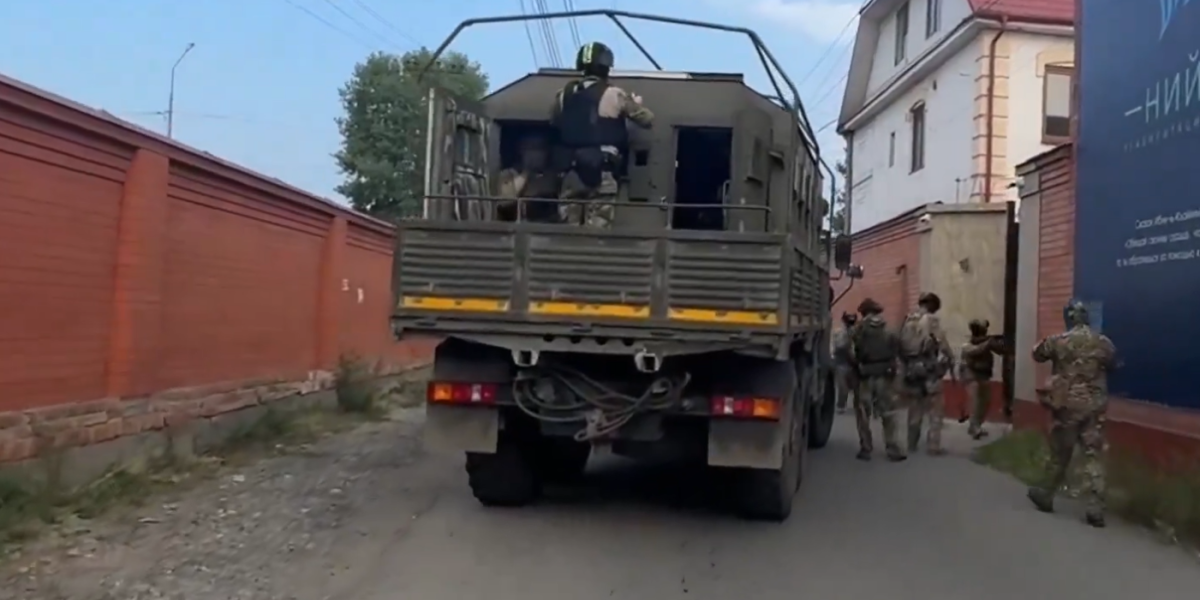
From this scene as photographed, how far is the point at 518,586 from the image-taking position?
6520mm

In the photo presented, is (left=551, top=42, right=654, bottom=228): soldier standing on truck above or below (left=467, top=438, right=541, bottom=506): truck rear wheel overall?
above

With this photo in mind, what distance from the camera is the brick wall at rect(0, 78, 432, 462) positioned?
8.13 metres

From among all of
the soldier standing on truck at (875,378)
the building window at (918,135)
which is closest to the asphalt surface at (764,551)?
the soldier standing on truck at (875,378)

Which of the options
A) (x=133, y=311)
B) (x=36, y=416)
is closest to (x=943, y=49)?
(x=133, y=311)

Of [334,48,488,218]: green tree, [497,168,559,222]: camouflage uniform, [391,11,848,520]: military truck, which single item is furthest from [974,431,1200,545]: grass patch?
[334,48,488,218]: green tree

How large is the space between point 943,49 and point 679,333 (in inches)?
678

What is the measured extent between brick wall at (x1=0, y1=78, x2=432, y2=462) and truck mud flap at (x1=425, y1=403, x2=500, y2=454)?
2661mm

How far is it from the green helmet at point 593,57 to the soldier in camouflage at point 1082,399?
3823 mm

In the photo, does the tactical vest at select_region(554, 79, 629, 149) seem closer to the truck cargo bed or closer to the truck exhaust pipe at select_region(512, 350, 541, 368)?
the truck cargo bed

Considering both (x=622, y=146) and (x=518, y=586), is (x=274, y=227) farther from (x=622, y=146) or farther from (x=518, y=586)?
(x=518, y=586)

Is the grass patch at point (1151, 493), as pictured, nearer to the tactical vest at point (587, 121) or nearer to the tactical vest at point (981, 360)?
the tactical vest at point (981, 360)

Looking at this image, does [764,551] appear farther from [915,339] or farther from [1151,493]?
[915,339]

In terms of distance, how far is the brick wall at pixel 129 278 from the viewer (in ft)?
26.7

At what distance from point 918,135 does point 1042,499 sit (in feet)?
57.3
